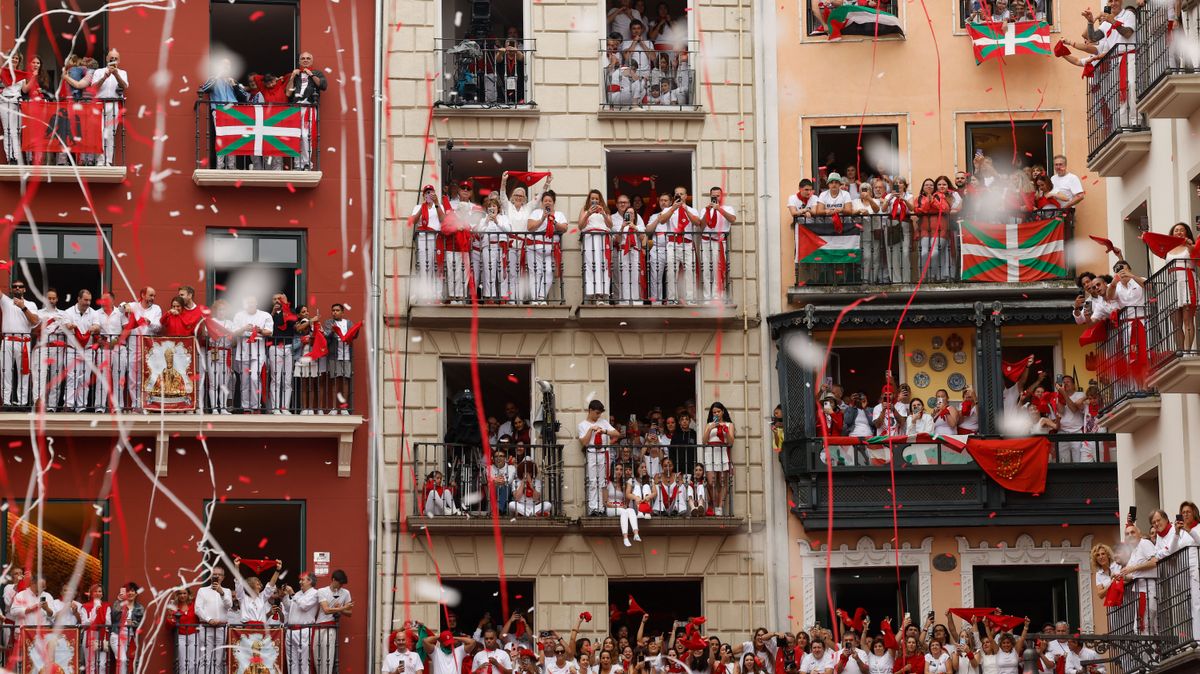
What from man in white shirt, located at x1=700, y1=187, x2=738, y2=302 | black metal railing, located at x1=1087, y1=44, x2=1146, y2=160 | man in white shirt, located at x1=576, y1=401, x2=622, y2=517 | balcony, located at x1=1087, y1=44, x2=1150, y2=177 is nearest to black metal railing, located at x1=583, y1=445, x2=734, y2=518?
man in white shirt, located at x1=576, y1=401, x2=622, y2=517

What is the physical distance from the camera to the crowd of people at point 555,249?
40844 mm

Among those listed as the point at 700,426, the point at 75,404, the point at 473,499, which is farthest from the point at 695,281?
the point at 75,404

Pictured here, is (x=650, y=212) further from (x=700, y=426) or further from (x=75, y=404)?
(x=75, y=404)

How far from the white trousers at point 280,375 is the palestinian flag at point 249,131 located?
3101 millimetres

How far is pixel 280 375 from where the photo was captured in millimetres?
40031

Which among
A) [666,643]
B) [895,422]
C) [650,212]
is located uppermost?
[650,212]

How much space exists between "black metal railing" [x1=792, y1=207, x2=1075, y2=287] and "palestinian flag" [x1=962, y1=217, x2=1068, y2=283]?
0.41 ft

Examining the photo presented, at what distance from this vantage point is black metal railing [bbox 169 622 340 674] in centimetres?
3847

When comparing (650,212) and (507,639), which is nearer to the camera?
(507,639)

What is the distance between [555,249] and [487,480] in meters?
3.68

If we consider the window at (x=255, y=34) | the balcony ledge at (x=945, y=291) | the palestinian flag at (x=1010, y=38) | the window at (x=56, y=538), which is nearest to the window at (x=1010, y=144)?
the palestinian flag at (x=1010, y=38)

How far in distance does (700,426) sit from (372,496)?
5140mm

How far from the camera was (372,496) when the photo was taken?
132 feet

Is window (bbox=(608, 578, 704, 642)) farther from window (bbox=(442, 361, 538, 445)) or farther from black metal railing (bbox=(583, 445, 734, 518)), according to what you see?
window (bbox=(442, 361, 538, 445))
